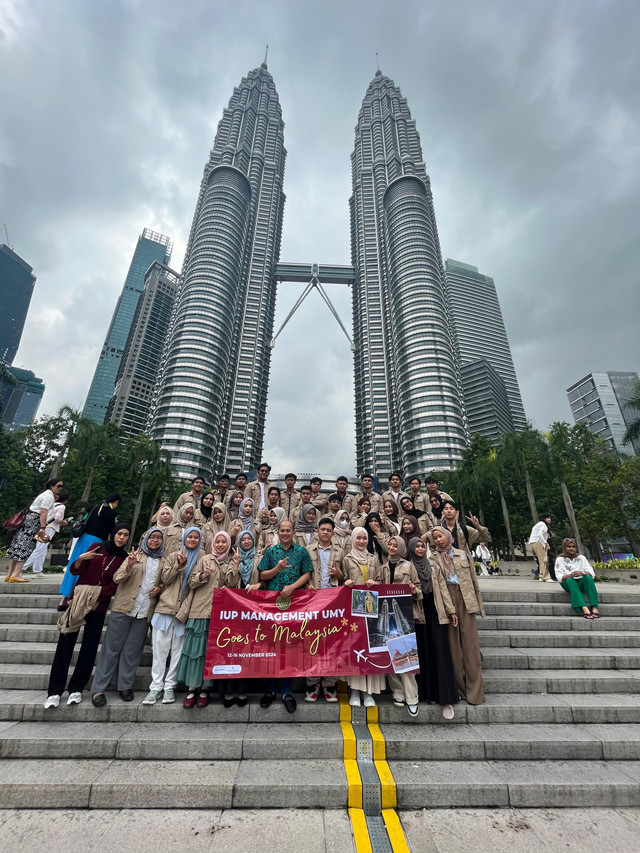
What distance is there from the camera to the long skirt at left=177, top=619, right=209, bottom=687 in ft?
15.0

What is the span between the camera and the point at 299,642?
473 centimetres

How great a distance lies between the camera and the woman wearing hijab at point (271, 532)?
5.93 meters

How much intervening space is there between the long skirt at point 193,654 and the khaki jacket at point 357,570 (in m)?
2.08

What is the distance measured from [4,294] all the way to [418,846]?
241m

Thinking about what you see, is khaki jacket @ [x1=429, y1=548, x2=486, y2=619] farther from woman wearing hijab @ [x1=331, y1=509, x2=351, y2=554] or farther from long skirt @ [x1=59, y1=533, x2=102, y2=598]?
long skirt @ [x1=59, y1=533, x2=102, y2=598]

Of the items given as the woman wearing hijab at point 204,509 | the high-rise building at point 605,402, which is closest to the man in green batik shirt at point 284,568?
the woman wearing hijab at point 204,509

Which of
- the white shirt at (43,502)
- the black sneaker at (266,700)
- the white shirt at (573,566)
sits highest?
the white shirt at (43,502)

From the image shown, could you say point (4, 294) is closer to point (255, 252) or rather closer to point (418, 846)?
point (255, 252)

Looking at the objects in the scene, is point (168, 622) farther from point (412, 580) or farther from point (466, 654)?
point (466, 654)

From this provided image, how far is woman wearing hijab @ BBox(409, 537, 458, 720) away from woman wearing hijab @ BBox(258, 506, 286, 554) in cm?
228

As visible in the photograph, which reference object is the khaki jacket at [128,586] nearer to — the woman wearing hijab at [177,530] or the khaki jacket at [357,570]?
the woman wearing hijab at [177,530]

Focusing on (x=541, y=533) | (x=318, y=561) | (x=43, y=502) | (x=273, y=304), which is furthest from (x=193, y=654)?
(x=273, y=304)

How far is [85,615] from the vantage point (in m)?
4.70

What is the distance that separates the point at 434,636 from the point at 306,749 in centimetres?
211
